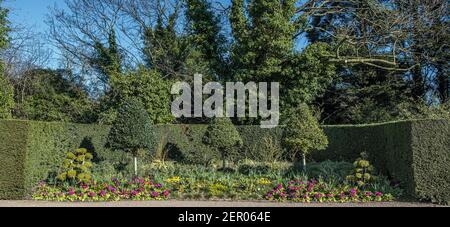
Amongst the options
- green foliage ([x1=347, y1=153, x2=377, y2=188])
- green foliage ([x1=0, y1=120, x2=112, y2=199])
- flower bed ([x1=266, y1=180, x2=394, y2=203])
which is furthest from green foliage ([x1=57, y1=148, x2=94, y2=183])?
green foliage ([x1=347, y1=153, x2=377, y2=188])

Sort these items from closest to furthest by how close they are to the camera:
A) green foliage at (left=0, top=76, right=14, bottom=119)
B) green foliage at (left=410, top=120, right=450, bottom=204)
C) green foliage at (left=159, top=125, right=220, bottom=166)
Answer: green foliage at (left=410, top=120, right=450, bottom=204) < green foliage at (left=0, top=76, right=14, bottom=119) < green foliage at (left=159, top=125, right=220, bottom=166)

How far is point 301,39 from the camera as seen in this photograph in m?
23.3

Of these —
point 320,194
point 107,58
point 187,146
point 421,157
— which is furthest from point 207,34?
point 421,157

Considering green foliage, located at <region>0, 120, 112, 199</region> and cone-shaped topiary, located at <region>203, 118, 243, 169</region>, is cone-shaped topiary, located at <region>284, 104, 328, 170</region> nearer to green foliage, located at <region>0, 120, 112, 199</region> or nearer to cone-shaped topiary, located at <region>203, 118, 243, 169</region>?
cone-shaped topiary, located at <region>203, 118, 243, 169</region>

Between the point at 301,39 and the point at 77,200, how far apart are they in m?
16.9

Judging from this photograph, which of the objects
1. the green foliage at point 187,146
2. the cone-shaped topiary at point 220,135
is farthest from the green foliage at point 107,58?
the cone-shaped topiary at point 220,135

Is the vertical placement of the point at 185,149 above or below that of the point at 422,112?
below

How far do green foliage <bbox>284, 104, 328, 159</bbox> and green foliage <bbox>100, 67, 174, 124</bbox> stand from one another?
26.7 ft

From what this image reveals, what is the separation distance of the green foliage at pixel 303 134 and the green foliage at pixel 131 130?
3903 millimetres

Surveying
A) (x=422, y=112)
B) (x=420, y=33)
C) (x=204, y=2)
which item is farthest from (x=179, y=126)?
(x=420, y=33)

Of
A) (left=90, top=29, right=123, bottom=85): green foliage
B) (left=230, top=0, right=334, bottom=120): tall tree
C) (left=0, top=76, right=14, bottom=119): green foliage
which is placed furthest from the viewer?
(left=90, top=29, right=123, bottom=85): green foliage

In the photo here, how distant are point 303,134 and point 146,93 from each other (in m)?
9.51

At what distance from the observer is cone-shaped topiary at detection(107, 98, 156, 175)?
38.6ft
